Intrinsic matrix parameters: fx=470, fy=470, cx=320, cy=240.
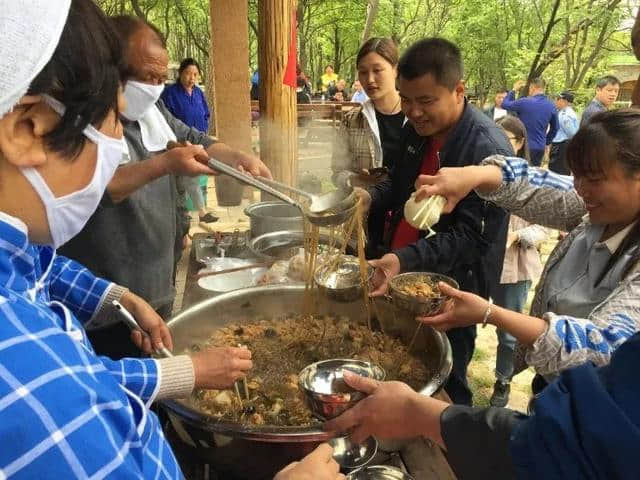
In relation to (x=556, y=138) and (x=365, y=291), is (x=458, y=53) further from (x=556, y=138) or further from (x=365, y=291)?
(x=556, y=138)

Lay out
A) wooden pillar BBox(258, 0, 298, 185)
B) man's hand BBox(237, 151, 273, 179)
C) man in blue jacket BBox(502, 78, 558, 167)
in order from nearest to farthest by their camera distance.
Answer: man's hand BBox(237, 151, 273, 179)
wooden pillar BBox(258, 0, 298, 185)
man in blue jacket BBox(502, 78, 558, 167)

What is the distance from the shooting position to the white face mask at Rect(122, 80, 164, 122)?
8.83 ft

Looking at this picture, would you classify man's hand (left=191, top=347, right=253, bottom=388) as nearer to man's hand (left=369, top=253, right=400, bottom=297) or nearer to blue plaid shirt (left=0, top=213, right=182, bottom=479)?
blue plaid shirt (left=0, top=213, right=182, bottom=479)

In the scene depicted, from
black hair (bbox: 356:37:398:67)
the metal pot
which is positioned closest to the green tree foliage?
black hair (bbox: 356:37:398:67)

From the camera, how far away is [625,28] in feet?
52.9

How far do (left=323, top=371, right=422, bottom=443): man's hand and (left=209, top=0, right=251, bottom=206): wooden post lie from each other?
4704 mm

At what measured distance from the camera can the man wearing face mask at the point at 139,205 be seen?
250cm

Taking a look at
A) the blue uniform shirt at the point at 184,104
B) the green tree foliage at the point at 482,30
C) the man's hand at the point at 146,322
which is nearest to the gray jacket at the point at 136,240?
the man's hand at the point at 146,322

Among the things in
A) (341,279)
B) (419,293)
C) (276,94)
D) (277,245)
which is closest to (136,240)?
(341,279)

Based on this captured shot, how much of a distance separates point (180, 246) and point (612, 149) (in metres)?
3.60

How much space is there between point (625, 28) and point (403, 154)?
56.8ft

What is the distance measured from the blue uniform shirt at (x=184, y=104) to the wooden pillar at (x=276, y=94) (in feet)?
13.1

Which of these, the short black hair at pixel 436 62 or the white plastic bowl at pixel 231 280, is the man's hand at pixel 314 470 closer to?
the white plastic bowl at pixel 231 280

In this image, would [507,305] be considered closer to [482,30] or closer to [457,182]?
[457,182]
